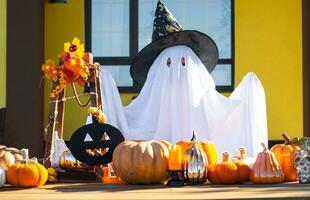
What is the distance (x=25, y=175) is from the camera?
15.7 feet

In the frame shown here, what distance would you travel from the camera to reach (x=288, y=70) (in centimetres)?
1128

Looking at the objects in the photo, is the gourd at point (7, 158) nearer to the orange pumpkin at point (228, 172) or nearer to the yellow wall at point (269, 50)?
the orange pumpkin at point (228, 172)

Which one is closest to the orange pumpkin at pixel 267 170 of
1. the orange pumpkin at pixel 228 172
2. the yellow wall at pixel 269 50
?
the orange pumpkin at pixel 228 172

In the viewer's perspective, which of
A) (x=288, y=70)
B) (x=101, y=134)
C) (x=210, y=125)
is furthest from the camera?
(x=288, y=70)

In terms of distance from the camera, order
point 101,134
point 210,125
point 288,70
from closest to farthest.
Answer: point 101,134, point 210,125, point 288,70

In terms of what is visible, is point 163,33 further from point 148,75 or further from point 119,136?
point 119,136

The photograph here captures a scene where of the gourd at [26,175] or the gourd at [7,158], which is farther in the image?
the gourd at [7,158]

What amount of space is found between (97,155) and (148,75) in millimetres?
2916

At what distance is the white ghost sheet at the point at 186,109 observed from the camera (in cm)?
766

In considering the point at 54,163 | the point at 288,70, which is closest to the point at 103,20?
the point at 288,70

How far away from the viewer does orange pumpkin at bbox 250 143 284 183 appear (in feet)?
16.1

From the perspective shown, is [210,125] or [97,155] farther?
[210,125]

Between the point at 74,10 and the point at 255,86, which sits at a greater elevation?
the point at 74,10

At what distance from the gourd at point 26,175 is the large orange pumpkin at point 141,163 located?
1.58 ft
